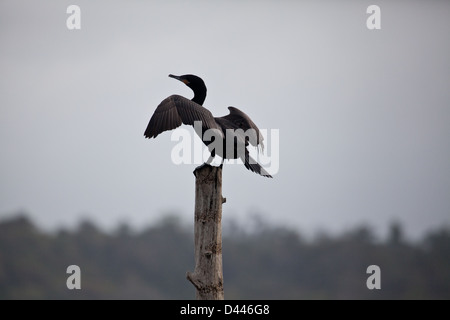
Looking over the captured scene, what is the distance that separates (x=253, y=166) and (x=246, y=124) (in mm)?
1055

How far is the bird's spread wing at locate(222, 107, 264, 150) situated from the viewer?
38.4 ft

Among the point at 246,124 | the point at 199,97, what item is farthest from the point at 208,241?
the point at 199,97

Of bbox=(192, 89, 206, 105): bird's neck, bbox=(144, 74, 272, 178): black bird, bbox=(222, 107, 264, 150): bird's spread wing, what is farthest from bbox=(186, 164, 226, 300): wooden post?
bbox=(192, 89, 206, 105): bird's neck

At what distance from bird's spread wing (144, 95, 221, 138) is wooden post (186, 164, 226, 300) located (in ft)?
3.99

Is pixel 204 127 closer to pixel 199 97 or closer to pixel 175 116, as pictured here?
pixel 175 116

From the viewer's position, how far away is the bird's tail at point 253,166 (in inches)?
429

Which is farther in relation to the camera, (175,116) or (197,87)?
(197,87)

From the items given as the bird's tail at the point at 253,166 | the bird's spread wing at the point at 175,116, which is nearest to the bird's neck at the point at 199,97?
the bird's spread wing at the point at 175,116

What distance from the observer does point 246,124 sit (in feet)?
39.0

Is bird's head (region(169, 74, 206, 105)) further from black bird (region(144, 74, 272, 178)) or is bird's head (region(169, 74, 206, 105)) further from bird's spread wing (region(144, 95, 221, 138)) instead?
bird's spread wing (region(144, 95, 221, 138))

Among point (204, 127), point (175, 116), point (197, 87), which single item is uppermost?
point (197, 87)

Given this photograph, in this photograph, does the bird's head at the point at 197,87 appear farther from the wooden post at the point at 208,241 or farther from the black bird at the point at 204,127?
the wooden post at the point at 208,241

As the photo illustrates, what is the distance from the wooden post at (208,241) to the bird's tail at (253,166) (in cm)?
114

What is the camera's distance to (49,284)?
48.1m
